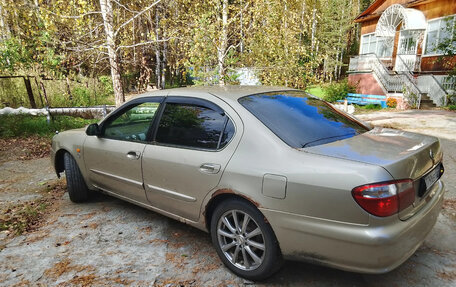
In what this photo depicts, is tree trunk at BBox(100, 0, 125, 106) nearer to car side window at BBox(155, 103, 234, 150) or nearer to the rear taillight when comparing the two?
car side window at BBox(155, 103, 234, 150)

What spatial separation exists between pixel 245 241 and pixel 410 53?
19.6 meters

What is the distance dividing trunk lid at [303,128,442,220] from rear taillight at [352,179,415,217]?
0.27ft

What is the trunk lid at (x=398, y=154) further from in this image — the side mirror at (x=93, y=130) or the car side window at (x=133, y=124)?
the side mirror at (x=93, y=130)

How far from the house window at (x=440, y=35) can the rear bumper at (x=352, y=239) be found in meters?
15.5

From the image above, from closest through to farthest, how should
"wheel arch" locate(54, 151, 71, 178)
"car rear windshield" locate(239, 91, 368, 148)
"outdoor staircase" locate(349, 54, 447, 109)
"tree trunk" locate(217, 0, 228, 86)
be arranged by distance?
"car rear windshield" locate(239, 91, 368, 148) < "wheel arch" locate(54, 151, 71, 178) < "tree trunk" locate(217, 0, 228, 86) < "outdoor staircase" locate(349, 54, 447, 109)

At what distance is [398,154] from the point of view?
2090 millimetres

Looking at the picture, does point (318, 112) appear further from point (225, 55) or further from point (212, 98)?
point (225, 55)

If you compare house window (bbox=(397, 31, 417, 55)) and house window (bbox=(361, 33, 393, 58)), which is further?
house window (bbox=(361, 33, 393, 58))

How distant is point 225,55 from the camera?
318 inches

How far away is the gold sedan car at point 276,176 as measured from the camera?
191 cm

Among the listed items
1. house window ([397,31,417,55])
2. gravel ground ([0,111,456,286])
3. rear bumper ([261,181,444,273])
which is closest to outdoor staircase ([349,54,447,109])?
house window ([397,31,417,55])

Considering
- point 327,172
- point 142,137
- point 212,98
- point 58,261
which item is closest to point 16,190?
point 58,261

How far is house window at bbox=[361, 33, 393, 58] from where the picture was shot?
20.0 metres

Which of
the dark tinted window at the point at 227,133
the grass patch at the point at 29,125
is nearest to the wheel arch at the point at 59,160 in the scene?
the dark tinted window at the point at 227,133
